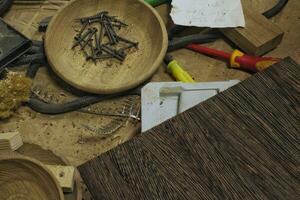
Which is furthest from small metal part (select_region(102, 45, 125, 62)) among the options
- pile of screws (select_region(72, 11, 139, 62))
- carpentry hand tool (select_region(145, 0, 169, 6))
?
carpentry hand tool (select_region(145, 0, 169, 6))

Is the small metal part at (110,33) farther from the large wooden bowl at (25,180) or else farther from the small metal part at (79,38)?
the large wooden bowl at (25,180)

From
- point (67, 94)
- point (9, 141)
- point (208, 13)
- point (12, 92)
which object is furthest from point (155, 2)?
point (9, 141)

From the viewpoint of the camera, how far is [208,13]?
1.31 m

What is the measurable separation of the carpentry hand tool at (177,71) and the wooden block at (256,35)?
20 centimetres

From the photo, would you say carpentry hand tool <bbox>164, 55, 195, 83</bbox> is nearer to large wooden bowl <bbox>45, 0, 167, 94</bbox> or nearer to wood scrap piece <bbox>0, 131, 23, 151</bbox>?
large wooden bowl <bbox>45, 0, 167, 94</bbox>

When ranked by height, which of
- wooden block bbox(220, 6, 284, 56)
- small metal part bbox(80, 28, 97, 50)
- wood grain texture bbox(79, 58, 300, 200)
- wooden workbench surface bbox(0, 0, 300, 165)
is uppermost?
wood grain texture bbox(79, 58, 300, 200)

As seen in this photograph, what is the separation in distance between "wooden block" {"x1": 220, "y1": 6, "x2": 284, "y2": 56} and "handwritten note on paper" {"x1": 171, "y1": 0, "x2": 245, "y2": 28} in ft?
0.08

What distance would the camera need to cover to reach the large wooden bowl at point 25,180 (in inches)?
35.0

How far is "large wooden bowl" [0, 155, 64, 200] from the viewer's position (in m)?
0.89

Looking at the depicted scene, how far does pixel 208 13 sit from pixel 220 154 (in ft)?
2.19

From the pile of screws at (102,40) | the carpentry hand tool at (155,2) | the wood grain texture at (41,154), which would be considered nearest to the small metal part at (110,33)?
the pile of screws at (102,40)

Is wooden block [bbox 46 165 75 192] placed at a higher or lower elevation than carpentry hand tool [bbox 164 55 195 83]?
lower

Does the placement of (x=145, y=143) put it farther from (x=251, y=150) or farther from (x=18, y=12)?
(x=18, y=12)

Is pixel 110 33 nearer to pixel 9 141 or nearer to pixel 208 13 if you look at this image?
pixel 208 13
